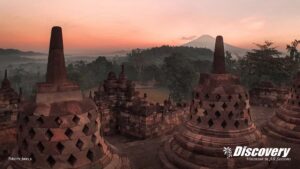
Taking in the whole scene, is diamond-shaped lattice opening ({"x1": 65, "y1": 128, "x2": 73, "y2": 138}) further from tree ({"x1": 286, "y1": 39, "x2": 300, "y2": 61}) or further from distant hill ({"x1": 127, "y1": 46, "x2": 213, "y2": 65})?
distant hill ({"x1": 127, "y1": 46, "x2": 213, "y2": 65})

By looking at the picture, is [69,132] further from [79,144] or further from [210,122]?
[210,122]

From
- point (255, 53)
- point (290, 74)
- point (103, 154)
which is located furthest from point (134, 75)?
point (103, 154)

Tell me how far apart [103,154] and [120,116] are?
1174 centimetres

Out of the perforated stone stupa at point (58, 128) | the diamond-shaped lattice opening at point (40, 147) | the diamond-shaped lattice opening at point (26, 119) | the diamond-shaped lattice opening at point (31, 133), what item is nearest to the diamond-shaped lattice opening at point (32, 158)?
the perforated stone stupa at point (58, 128)

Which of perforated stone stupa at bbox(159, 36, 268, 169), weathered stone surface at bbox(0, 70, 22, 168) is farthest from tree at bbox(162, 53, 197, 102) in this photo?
perforated stone stupa at bbox(159, 36, 268, 169)

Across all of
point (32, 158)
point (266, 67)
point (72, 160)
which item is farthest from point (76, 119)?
point (266, 67)

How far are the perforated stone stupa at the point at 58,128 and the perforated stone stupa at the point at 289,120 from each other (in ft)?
28.1

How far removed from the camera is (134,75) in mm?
89688

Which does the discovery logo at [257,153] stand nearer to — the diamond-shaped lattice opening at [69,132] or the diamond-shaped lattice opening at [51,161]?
the diamond-shaped lattice opening at [69,132]

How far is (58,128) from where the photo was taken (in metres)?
5.74

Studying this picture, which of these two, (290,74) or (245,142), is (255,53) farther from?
(245,142)

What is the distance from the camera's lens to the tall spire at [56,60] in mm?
6145

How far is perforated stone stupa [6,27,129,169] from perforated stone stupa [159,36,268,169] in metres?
3.42

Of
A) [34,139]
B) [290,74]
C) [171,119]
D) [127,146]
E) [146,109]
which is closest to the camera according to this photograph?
[34,139]
